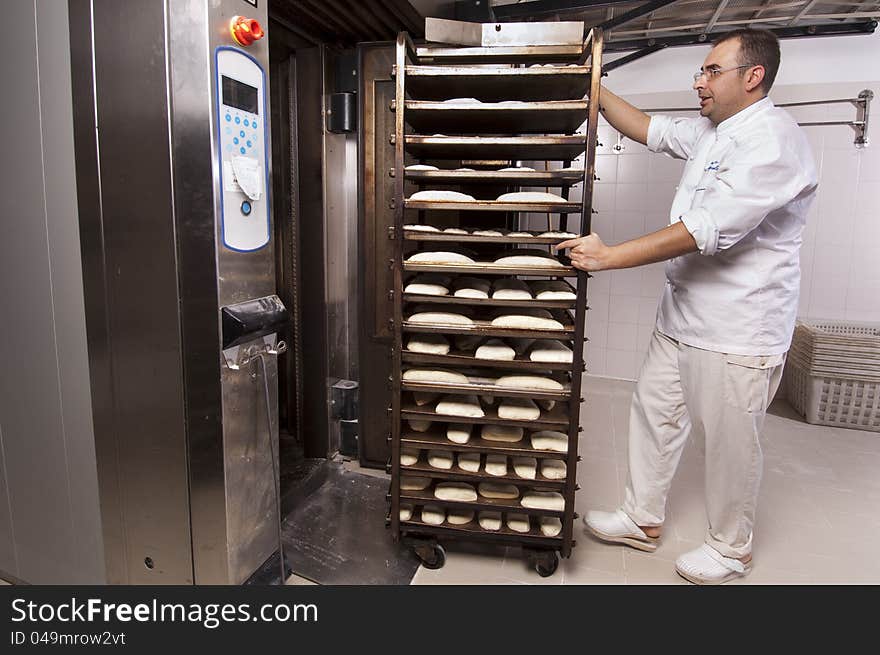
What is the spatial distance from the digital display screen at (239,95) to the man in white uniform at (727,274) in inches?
39.8

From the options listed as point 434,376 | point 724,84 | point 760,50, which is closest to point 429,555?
point 434,376

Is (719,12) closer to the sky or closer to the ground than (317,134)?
closer to the sky

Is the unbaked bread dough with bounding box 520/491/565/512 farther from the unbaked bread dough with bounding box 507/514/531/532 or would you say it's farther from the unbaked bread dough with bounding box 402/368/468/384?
the unbaked bread dough with bounding box 402/368/468/384

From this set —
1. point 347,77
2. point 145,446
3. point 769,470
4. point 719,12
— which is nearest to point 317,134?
point 347,77

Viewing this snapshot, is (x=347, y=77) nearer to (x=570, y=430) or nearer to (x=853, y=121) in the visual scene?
(x=570, y=430)

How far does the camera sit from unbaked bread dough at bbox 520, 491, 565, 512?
1.87 m

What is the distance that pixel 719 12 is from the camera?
3217 millimetres

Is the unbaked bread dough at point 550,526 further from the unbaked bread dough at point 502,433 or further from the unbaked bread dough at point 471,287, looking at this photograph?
the unbaked bread dough at point 471,287

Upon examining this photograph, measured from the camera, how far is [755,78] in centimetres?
177

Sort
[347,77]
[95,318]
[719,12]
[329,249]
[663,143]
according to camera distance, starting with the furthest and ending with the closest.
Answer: [719,12], [329,249], [347,77], [663,143], [95,318]

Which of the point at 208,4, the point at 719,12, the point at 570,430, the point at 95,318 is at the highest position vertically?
the point at 719,12

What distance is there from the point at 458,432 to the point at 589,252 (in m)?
0.78

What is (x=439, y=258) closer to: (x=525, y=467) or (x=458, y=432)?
(x=458, y=432)

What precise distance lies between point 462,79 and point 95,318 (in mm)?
1349
